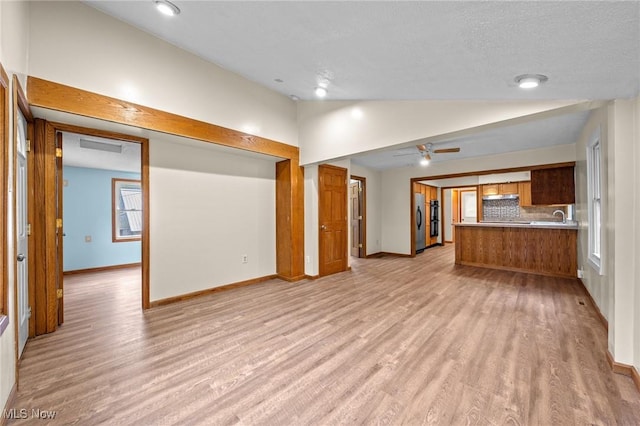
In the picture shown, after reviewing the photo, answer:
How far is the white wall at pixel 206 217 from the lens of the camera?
3.55m

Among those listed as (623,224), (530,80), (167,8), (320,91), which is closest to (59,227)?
(167,8)

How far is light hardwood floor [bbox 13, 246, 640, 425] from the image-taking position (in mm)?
1651

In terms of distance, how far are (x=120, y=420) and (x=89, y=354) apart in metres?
1.13

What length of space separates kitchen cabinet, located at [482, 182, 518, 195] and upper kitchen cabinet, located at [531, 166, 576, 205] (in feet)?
8.25

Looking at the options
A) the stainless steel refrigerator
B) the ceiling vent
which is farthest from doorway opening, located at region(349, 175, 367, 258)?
the ceiling vent

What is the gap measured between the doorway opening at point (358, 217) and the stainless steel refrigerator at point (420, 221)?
5.52ft

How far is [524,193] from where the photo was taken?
7.43 m

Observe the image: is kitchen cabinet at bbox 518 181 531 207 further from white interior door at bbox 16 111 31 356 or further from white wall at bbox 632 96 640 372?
white interior door at bbox 16 111 31 356

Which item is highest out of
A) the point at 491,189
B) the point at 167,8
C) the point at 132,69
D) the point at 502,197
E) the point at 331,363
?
the point at 132,69

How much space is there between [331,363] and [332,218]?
319 centimetres

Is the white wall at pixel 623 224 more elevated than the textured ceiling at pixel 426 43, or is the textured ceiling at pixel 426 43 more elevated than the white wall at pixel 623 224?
the textured ceiling at pixel 426 43

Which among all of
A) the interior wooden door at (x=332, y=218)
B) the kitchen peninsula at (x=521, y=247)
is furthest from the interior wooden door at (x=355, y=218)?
the kitchen peninsula at (x=521, y=247)

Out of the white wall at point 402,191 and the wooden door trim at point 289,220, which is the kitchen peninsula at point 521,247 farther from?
the wooden door trim at point 289,220

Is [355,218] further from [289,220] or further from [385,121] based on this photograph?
[385,121]
